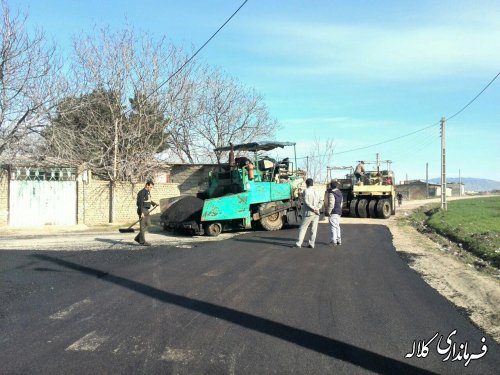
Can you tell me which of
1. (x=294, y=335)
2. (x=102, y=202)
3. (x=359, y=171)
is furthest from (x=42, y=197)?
(x=294, y=335)

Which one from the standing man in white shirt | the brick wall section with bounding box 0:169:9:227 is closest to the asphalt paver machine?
the standing man in white shirt

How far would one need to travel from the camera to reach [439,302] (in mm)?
6742

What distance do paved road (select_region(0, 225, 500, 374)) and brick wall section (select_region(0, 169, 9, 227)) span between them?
1057 centimetres

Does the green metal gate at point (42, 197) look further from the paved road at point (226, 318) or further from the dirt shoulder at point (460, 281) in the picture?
the dirt shoulder at point (460, 281)

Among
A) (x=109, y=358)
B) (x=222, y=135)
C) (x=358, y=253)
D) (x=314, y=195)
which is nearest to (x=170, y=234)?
(x=314, y=195)

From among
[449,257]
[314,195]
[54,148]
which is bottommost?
[449,257]

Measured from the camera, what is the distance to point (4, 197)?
19.7 metres

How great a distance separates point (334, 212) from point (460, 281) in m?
4.89

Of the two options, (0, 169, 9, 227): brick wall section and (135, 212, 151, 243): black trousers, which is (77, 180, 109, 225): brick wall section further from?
(135, 212, 151, 243): black trousers

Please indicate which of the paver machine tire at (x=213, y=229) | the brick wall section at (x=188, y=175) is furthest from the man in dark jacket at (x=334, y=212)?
the brick wall section at (x=188, y=175)

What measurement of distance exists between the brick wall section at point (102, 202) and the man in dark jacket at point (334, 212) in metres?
12.7

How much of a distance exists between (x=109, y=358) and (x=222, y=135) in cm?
3303

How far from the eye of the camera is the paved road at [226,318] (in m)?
4.53

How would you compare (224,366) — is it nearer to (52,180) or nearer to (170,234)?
(170,234)
